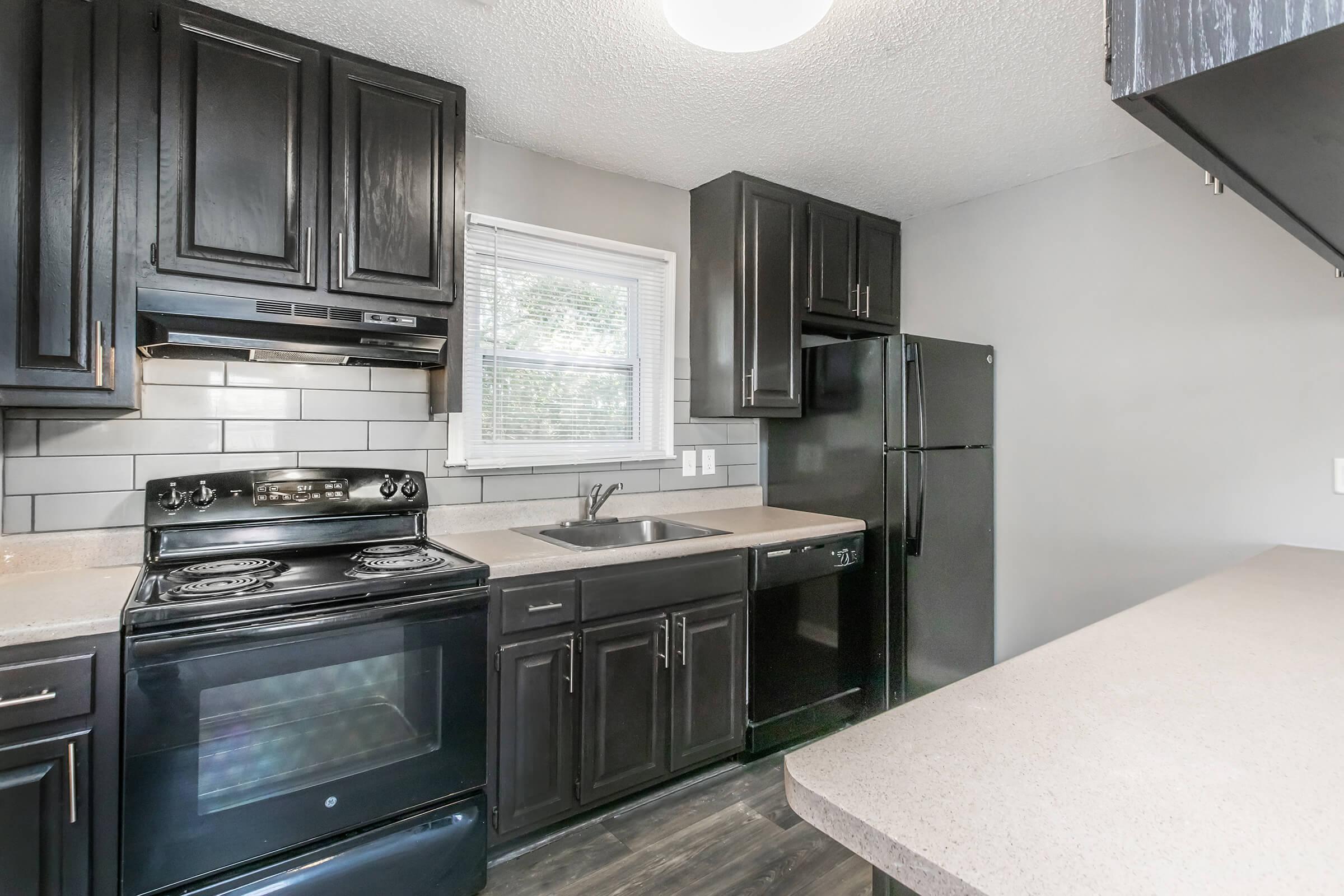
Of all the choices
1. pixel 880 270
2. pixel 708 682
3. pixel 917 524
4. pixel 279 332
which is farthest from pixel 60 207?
pixel 880 270

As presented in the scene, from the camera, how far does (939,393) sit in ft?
9.55

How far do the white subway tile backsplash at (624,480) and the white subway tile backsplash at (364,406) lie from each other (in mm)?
708

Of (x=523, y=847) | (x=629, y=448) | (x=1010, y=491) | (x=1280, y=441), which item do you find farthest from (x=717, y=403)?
(x=1280, y=441)

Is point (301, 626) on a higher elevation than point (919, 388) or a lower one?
lower

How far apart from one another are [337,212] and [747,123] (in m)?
1.45

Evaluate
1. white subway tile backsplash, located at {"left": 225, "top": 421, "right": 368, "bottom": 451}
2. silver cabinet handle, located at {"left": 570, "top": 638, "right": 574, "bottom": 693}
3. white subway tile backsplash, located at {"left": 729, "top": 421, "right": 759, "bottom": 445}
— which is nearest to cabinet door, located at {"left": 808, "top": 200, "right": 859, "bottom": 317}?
white subway tile backsplash, located at {"left": 729, "top": 421, "right": 759, "bottom": 445}

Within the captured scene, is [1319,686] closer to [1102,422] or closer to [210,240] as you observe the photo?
[1102,422]

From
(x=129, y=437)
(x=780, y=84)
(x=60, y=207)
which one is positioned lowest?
(x=129, y=437)

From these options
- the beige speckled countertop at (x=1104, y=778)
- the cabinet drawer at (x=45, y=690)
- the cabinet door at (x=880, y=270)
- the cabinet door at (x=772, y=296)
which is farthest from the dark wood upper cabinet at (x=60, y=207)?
the cabinet door at (x=880, y=270)

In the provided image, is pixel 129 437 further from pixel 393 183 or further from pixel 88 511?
pixel 393 183

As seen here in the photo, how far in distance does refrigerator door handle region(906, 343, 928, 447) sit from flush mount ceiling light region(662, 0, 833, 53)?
1.48 metres

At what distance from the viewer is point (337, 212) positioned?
1.94 meters

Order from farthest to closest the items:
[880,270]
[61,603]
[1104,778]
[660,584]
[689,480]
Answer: [880,270]
[689,480]
[660,584]
[61,603]
[1104,778]

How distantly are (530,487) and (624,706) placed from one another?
933 millimetres
